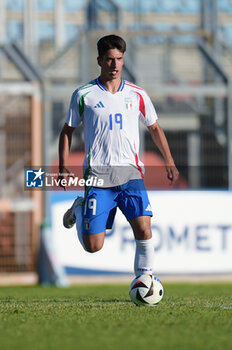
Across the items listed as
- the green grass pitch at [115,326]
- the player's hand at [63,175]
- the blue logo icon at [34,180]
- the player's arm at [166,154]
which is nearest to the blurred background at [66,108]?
the blue logo icon at [34,180]

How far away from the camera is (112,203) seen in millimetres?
7574

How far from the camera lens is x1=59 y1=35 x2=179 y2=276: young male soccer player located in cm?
747

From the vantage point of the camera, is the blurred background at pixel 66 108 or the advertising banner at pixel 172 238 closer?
the advertising banner at pixel 172 238

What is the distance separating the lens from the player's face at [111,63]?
24.3 ft

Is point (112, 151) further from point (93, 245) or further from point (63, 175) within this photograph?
point (93, 245)

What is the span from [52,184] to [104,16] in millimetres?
12677

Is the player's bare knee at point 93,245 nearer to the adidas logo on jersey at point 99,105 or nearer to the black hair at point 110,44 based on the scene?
the adidas logo on jersey at point 99,105

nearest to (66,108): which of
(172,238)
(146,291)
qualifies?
(172,238)

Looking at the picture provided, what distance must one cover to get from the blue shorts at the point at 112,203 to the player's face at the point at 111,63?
34.5 inches

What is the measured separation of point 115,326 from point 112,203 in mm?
1760

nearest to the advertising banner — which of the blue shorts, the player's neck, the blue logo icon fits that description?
the blue logo icon

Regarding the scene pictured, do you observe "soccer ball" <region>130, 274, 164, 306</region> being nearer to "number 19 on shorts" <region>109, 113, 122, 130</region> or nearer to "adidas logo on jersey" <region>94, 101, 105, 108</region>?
"number 19 on shorts" <region>109, 113, 122, 130</region>

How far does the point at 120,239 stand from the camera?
49.9ft

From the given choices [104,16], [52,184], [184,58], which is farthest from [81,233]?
[104,16]
